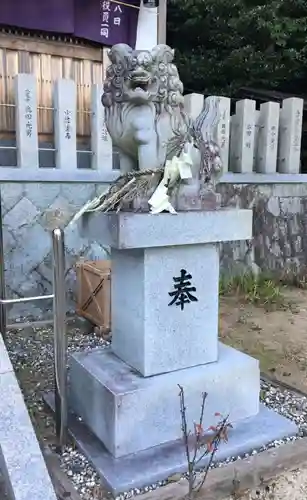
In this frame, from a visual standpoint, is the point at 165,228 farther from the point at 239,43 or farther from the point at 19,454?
the point at 239,43

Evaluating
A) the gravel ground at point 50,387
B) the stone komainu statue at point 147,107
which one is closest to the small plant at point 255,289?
the gravel ground at point 50,387

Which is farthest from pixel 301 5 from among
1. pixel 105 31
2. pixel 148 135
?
pixel 148 135

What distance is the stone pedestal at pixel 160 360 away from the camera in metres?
2.72

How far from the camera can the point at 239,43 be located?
991 cm

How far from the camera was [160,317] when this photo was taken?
2.88m

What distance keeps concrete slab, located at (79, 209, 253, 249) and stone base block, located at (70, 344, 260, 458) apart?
0.90m

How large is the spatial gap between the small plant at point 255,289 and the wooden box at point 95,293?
7.60ft

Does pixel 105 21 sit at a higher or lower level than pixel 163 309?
higher

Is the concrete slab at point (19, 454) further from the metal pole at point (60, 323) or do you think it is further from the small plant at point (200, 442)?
the small plant at point (200, 442)

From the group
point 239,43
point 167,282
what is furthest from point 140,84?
point 239,43

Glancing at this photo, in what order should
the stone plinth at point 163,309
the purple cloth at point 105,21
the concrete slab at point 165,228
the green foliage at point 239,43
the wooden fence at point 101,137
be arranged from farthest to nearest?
1. the green foliage at point 239,43
2. the purple cloth at point 105,21
3. the wooden fence at point 101,137
4. the stone plinth at point 163,309
5. the concrete slab at point 165,228

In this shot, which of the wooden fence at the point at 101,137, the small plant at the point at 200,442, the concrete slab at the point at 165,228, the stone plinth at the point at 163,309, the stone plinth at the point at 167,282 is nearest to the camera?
the small plant at the point at 200,442

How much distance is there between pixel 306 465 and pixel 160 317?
1322 mm

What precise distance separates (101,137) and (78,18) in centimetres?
239
